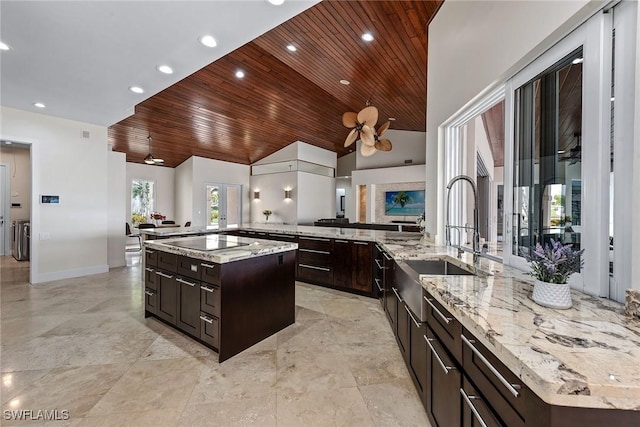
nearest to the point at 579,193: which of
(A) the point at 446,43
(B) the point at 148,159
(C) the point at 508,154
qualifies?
(C) the point at 508,154

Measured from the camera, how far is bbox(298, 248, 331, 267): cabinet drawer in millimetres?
4179

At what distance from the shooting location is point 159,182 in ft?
31.3

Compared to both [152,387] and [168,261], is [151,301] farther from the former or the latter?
[152,387]

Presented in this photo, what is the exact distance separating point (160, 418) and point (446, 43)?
152 inches

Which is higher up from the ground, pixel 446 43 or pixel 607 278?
pixel 446 43

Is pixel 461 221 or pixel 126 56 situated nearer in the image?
pixel 126 56

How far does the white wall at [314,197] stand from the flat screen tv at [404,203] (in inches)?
95.2

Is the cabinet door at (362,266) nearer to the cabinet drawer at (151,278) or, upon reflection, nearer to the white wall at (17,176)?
the cabinet drawer at (151,278)

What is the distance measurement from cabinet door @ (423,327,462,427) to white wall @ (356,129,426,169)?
8.02 metres

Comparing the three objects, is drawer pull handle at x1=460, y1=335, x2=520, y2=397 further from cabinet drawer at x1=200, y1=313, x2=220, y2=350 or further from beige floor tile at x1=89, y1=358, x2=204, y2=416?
cabinet drawer at x1=200, y1=313, x2=220, y2=350

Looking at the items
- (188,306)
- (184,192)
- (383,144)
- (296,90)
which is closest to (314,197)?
(184,192)

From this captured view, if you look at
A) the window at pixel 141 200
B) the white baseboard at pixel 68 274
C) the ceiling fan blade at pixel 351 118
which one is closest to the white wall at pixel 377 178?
the ceiling fan blade at pixel 351 118

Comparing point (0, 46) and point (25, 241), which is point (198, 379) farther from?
point (25, 241)

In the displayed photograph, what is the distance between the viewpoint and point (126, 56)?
2.76 m
